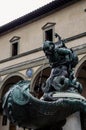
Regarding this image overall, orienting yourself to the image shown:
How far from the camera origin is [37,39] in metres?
20.8

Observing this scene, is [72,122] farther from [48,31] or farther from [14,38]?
[14,38]

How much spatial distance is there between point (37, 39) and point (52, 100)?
16.0 m

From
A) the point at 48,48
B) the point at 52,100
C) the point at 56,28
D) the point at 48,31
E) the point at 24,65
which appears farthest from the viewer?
the point at 24,65

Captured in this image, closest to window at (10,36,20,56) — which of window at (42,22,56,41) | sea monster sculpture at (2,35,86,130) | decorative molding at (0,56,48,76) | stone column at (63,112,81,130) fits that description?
decorative molding at (0,56,48,76)

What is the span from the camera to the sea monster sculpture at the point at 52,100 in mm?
4426

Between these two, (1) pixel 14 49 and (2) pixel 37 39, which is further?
(1) pixel 14 49

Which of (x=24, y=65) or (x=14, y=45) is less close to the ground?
(x=14, y=45)

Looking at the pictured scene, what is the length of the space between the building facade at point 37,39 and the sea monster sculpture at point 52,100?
38.6 ft

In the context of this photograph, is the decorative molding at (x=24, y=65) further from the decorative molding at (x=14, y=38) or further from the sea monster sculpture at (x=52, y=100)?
the sea monster sculpture at (x=52, y=100)

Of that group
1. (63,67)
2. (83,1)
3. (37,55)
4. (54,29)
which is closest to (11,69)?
(37,55)

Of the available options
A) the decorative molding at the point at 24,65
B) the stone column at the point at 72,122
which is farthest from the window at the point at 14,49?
the stone column at the point at 72,122

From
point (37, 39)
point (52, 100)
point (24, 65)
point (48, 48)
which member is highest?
point (37, 39)

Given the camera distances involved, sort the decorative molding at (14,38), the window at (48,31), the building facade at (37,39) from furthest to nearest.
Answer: the decorative molding at (14,38) < the window at (48,31) < the building facade at (37,39)

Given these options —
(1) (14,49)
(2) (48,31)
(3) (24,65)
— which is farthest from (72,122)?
(1) (14,49)
